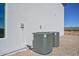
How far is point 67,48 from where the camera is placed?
15.5ft

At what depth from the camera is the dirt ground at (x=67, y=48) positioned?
471 centimetres

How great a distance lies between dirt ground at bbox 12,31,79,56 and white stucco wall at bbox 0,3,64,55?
126 mm

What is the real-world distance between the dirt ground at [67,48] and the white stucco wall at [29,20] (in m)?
0.13

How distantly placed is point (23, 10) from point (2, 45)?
73 centimetres

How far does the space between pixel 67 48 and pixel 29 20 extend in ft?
2.75

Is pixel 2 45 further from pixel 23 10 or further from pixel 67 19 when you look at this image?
pixel 67 19

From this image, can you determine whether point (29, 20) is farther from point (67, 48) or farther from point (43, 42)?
point (67, 48)

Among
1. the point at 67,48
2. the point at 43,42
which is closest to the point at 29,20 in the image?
the point at 43,42

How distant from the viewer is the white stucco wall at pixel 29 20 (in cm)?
474

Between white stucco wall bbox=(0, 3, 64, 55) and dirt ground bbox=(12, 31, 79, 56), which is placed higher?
white stucco wall bbox=(0, 3, 64, 55)

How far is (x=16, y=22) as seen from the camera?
4754 millimetres

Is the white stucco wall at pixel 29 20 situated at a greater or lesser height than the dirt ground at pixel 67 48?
greater

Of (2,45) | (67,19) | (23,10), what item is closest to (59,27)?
(67,19)

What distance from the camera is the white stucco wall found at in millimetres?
4738
